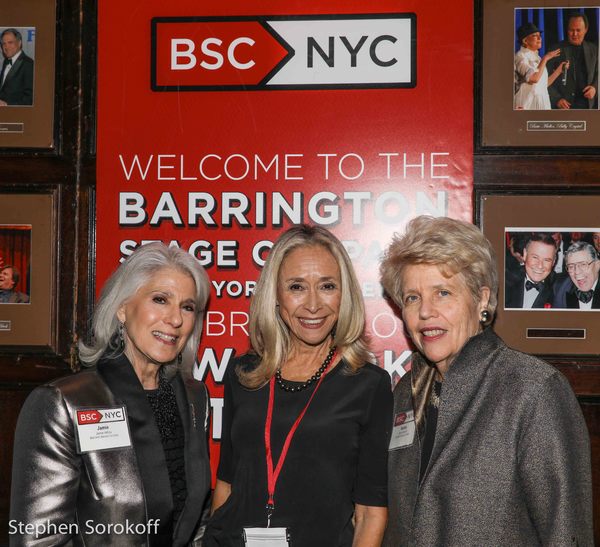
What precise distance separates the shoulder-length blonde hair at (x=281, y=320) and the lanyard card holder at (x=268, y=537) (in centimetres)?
51

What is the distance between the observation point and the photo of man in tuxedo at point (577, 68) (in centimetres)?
312

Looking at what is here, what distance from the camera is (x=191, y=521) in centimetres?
244

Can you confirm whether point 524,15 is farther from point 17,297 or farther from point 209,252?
point 17,297

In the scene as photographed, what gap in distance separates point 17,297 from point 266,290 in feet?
4.58

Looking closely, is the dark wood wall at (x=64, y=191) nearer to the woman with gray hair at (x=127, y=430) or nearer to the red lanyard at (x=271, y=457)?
the woman with gray hair at (x=127, y=430)

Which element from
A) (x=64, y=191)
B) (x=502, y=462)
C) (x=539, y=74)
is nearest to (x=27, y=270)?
(x=64, y=191)

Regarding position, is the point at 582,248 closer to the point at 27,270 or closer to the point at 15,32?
the point at 27,270

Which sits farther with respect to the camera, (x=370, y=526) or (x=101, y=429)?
(x=370, y=526)

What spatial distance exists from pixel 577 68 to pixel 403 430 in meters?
1.87

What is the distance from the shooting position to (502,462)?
6.72ft

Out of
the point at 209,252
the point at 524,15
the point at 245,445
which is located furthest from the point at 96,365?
Result: the point at 524,15

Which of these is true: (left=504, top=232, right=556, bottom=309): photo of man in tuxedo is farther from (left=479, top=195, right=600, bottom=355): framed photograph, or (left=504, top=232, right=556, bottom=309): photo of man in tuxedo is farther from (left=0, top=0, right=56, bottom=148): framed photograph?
(left=0, top=0, right=56, bottom=148): framed photograph

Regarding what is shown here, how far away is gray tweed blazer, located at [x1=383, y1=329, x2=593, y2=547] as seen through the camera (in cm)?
197

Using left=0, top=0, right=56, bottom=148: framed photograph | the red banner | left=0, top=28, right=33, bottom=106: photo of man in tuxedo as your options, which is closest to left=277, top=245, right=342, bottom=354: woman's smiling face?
the red banner
